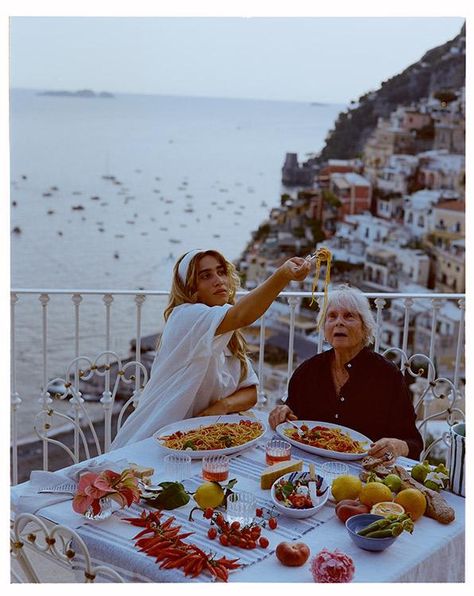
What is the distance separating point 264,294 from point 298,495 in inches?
26.9

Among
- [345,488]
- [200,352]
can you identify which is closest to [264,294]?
[200,352]

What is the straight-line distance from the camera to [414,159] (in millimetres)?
16016

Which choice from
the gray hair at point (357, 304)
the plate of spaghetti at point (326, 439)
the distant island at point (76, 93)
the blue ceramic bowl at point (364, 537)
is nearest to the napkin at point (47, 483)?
the plate of spaghetti at point (326, 439)

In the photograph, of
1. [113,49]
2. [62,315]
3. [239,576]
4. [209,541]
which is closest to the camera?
[239,576]

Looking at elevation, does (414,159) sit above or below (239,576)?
above

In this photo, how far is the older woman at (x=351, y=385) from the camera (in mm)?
2457

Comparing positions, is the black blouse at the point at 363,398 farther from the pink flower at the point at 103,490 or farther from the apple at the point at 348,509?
the pink flower at the point at 103,490

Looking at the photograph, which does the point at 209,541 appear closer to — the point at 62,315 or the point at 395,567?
the point at 395,567

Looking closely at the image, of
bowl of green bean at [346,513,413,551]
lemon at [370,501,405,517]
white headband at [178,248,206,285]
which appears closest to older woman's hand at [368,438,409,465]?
lemon at [370,501,405,517]

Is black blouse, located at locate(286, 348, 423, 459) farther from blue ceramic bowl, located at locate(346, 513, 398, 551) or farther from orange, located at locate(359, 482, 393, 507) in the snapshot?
blue ceramic bowl, located at locate(346, 513, 398, 551)

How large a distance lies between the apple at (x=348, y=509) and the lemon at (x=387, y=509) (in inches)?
1.0

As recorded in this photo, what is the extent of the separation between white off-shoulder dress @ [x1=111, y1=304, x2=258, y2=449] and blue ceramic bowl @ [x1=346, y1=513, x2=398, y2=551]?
88 cm
